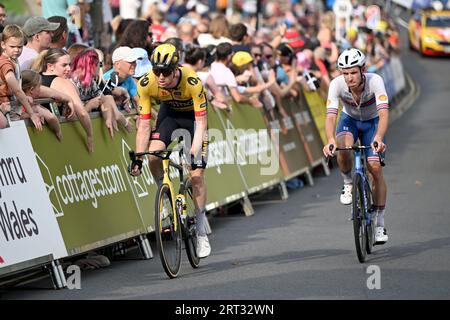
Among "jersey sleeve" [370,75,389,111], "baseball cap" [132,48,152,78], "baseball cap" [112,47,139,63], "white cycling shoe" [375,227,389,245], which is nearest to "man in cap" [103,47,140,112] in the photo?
"baseball cap" [112,47,139,63]

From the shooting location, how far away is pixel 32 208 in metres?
10.8

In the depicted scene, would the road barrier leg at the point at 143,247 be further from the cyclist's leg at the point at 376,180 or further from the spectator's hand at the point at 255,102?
the spectator's hand at the point at 255,102

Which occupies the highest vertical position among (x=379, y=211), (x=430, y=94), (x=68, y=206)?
(x=68, y=206)

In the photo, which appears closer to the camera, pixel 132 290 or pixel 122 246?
pixel 132 290

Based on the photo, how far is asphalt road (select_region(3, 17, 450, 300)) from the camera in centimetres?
1019

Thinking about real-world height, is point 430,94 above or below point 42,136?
below

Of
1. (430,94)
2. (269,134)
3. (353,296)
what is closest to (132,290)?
(353,296)

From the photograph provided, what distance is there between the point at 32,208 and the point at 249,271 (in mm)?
2032

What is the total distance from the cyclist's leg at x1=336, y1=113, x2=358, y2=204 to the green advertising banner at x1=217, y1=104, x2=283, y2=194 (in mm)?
3720

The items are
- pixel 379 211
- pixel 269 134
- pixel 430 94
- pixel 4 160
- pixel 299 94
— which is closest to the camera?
pixel 4 160

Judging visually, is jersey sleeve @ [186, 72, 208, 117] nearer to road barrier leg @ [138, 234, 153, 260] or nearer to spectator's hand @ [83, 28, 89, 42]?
road barrier leg @ [138, 234, 153, 260]

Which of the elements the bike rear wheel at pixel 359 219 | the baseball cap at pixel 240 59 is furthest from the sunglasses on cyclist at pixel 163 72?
the baseball cap at pixel 240 59
